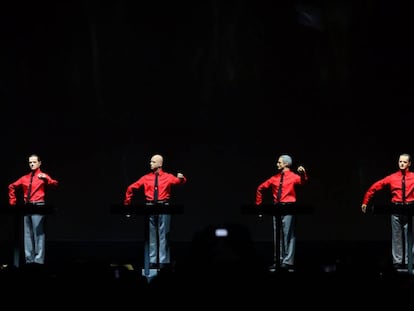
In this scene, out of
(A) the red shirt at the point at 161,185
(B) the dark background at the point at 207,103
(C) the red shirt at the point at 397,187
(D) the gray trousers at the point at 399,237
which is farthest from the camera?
(B) the dark background at the point at 207,103

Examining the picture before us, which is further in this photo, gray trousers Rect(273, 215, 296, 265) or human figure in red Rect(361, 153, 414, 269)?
gray trousers Rect(273, 215, 296, 265)

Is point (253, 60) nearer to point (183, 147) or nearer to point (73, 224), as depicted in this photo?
point (183, 147)

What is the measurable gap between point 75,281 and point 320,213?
7.14 metres

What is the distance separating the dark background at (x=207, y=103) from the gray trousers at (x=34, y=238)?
114cm

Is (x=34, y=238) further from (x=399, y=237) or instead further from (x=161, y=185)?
(x=399, y=237)

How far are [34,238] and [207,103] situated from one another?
9.75 feet

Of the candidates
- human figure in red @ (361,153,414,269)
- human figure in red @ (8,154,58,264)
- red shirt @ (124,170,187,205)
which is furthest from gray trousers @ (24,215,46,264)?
human figure in red @ (361,153,414,269)

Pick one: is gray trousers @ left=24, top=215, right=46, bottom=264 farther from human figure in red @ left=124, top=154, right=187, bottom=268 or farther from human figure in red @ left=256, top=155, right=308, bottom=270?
human figure in red @ left=256, top=155, right=308, bottom=270

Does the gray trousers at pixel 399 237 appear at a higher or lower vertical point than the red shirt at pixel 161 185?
lower

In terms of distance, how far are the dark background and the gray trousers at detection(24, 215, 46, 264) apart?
114 cm

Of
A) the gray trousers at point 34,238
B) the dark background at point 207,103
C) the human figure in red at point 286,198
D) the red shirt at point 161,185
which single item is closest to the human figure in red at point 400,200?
the human figure in red at point 286,198

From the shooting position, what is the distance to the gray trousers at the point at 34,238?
9078 mm

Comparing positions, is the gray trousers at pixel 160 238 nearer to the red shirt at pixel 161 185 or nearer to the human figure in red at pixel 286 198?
the red shirt at pixel 161 185

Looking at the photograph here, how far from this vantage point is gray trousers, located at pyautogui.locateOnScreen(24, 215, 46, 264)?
908cm
